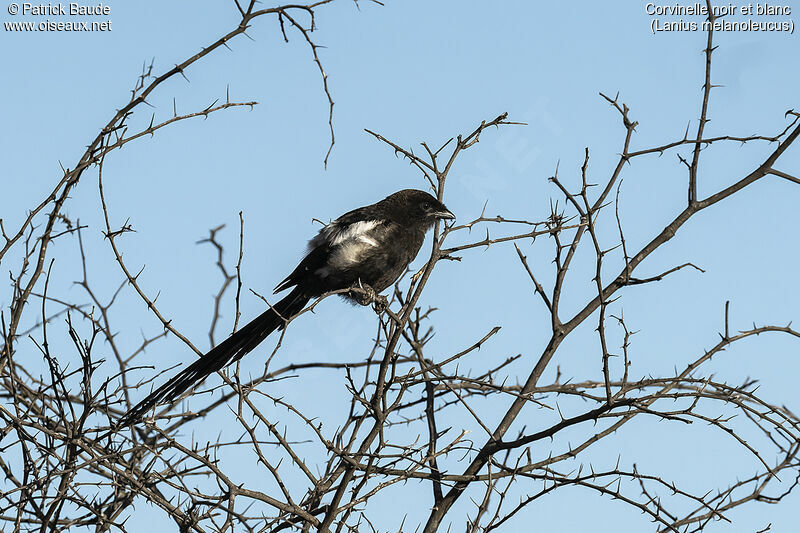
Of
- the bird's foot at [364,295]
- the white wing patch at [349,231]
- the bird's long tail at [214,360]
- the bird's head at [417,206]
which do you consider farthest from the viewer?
the bird's head at [417,206]

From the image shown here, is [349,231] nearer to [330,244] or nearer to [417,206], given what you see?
[330,244]

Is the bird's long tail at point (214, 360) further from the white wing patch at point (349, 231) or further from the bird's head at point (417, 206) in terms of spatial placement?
the bird's head at point (417, 206)

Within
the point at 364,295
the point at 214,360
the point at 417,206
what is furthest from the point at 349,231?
the point at 214,360

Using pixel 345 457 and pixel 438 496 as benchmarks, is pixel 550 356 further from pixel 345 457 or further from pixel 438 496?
pixel 345 457

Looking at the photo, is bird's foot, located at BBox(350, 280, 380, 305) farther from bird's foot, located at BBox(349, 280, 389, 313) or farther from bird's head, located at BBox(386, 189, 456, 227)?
bird's head, located at BBox(386, 189, 456, 227)

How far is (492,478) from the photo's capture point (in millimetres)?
2828

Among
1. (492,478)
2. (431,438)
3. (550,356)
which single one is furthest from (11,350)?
(550,356)

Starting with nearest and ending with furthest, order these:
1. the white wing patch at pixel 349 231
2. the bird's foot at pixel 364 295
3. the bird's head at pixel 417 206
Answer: the bird's foot at pixel 364 295, the white wing patch at pixel 349 231, the bird's head at pixel 417 206

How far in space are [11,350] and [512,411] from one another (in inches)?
64.6

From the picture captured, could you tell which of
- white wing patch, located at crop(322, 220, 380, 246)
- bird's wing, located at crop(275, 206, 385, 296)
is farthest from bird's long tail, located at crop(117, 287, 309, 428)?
white wing patch, located at crop(322, 220, 380, 246)

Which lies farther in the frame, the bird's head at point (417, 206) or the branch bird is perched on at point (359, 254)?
the bird's head at point (417, 206)

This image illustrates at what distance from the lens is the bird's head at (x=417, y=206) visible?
4.79 meters

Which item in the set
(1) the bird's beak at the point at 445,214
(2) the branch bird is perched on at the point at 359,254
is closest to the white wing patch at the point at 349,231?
(2) the branch bird is perched on at the point at 359,254

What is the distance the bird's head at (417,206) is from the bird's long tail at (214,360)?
0.90 meters
